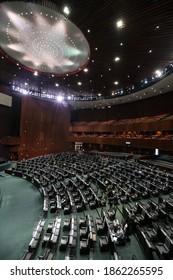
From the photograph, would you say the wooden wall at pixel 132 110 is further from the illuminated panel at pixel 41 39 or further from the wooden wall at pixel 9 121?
the wooden wall at pixel 9 121

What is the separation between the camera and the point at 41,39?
13.0 m

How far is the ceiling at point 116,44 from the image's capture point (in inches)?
304

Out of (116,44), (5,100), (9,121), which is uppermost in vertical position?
(116,44)

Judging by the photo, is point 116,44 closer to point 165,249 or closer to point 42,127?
point 165,249

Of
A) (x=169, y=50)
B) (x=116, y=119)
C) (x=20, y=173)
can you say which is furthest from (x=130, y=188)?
(x=116, y=119)

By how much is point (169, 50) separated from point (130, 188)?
28.3 ft

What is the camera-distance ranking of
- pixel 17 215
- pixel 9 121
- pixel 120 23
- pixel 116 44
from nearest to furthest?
1. pixel 17 215
2. pixel 120 23
3. pixel 116 44
4. pixel 9 121

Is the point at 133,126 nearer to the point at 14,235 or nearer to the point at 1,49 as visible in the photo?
the point at 1,49

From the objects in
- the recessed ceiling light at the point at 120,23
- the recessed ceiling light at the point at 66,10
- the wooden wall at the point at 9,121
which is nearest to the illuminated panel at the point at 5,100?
the wooden wall at the point at 9,121

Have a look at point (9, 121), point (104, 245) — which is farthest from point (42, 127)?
point (104, 245)

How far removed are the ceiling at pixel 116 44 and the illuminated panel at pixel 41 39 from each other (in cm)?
69

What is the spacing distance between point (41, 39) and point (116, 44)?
222 inches

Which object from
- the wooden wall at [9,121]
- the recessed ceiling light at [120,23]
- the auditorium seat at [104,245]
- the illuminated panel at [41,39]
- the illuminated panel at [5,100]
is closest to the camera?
the auditorium seat at [104,245]

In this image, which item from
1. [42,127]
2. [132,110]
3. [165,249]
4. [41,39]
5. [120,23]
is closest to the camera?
[165,249]
